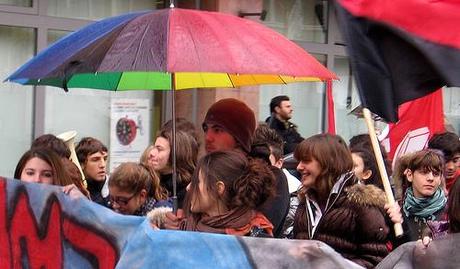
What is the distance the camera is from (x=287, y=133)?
10.3 m

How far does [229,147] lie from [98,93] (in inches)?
211

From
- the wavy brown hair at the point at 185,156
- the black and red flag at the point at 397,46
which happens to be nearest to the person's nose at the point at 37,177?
the wavy brown hair at the point at 185,156

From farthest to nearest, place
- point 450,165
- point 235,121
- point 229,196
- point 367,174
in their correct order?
1. point 450,165
2. point 367,174
3. point 235,121
4. point 229,196

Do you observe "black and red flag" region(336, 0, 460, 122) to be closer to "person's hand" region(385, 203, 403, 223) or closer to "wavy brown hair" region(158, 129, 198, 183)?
"person's hand" region(385, 203, 403, 223)

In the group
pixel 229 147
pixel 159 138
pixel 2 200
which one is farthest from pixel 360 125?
pixel 2 200

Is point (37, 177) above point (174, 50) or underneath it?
underneath

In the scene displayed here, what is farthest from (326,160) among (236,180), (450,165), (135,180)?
(450,165)

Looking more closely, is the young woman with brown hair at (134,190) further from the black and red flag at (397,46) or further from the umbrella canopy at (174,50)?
the black and red flag at (397,46)

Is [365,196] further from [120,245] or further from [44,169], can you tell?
[44,169]

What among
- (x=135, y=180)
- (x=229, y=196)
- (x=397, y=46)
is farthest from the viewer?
(x=135, y=180)

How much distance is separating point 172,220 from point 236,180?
0.42 metres

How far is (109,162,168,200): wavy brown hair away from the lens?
589 cm

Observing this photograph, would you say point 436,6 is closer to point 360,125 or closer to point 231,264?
point 231,264

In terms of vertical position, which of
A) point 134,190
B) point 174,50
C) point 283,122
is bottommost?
point 134,190
